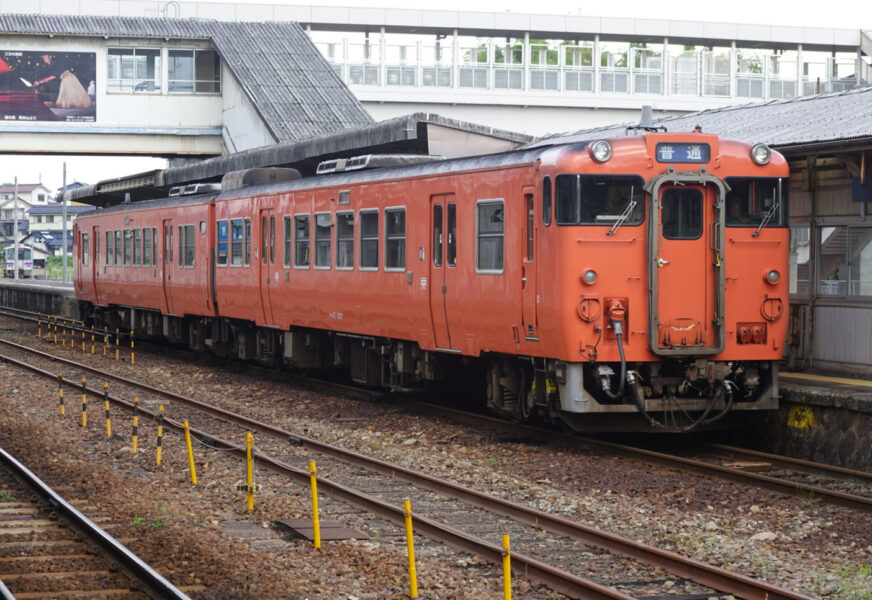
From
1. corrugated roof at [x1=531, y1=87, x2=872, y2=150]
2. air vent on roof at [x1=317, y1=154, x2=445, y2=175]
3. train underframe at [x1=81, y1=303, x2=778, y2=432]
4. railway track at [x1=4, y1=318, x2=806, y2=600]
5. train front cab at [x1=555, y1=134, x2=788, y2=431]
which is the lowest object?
railway track at [x1=4, y1=318, x2=806, y2=600]

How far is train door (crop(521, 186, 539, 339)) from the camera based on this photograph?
41.8 ft

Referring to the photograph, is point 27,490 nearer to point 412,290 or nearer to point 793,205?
point 412,290

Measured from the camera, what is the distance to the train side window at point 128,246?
2767 centimetres

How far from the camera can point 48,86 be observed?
38.8 m

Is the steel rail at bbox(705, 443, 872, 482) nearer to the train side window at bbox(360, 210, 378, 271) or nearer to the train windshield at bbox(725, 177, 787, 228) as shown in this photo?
the train windshield at bbox(725, 177, 787, 228)

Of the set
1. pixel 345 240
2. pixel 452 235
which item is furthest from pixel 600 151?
pixel 345 240

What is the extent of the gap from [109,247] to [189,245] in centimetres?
663

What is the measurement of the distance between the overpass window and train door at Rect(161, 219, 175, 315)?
2.79 meters

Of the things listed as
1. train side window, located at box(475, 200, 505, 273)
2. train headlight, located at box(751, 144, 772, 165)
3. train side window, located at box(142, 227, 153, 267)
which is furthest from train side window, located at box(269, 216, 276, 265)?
train headlight, located at box(751, 144, 772, 165)

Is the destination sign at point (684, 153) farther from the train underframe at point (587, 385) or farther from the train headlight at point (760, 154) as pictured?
the train underframe at point (587, 385)

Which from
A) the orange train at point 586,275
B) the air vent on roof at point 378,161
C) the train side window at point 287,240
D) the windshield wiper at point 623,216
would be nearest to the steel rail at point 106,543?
the orange train at point 586,275

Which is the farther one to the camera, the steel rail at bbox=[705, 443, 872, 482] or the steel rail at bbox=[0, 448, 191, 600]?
the steel rail at bbox=[705, 443, 872, 482]

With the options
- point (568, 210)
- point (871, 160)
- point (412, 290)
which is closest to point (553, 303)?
point (568, 210)

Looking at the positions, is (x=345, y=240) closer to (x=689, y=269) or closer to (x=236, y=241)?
(x=236, y=241)
